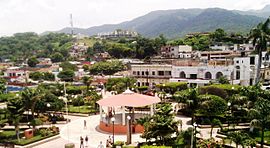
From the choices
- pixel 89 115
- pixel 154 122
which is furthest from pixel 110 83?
pixel 154 122

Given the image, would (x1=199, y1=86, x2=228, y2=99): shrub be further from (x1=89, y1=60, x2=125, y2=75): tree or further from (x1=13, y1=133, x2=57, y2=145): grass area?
(x1=89, y1=60, x2=125, y2=75): tree

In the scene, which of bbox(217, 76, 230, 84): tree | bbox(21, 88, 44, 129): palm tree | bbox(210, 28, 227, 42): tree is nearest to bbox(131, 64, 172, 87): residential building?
bbox(217, 76, 230, 84): tree

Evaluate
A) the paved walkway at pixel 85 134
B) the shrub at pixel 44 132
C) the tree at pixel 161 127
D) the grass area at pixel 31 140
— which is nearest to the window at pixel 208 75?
the paved walkway at pixel 85 134

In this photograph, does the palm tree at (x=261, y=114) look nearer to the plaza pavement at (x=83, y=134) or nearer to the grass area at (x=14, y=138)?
the plaza pavement at (x=83, y=134)

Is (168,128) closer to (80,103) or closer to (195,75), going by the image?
(80,103)

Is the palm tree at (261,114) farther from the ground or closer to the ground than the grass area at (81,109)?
farther from the ground

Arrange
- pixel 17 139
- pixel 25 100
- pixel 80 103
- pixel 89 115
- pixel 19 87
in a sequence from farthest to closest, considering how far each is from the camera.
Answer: pixel 19 87, pixel 80 103, pixel 89 115, pixel 25 100, pixel 17 139

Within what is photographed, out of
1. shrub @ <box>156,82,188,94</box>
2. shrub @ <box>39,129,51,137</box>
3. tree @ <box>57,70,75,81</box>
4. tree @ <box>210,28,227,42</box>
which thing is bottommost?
tree @ <box>57,70,75,81</box>

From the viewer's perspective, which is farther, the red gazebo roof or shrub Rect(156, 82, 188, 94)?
shrub Rect(156, 82, 188, 94)

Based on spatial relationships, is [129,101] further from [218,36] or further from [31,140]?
[218,36]

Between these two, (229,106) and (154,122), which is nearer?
(154,122)

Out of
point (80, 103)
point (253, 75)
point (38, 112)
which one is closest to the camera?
point (38, 112)
